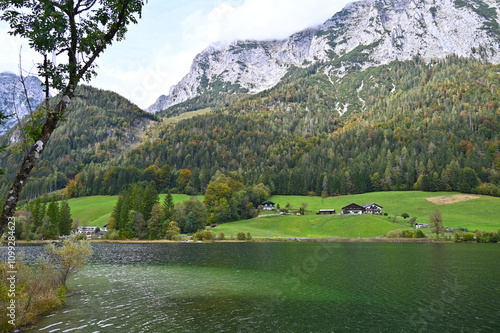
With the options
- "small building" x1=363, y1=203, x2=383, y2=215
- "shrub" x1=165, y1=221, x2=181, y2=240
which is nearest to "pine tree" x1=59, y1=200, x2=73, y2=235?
"shrub" x1=165, y1=221, x2=181, y2=240

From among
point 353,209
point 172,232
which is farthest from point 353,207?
point 172,232

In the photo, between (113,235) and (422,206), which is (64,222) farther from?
(422,206)

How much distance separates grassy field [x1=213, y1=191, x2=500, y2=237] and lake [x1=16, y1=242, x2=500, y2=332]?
201 feet

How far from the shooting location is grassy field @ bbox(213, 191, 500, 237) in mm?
101994

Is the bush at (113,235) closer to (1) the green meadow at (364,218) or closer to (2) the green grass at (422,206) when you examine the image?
(1) the green meadow at (364,218)

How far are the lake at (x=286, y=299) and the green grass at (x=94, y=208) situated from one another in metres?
94.7

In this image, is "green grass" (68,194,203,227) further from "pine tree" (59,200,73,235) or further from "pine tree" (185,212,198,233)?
"pine tree" (185,212,198,233)

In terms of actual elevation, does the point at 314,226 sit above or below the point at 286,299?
below

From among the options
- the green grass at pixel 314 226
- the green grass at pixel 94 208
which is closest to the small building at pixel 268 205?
the green grass at pixel 314 226

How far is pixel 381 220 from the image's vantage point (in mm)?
107500

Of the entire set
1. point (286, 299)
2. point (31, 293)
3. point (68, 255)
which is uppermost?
point (68, 255)

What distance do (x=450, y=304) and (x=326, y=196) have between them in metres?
139

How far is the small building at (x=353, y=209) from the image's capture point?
127m

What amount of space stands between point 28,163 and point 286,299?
23993mm
